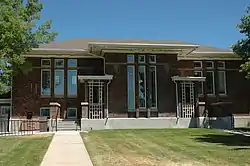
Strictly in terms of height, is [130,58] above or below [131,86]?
above

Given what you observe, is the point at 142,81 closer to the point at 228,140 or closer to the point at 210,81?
the point at 210,81

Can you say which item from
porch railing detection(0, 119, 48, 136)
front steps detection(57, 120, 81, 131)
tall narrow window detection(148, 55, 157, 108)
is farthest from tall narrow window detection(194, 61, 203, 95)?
porch railing detection(0, 119, 48, 136)

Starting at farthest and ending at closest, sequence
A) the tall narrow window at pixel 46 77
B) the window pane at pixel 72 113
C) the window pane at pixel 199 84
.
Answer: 1. the window pane at pixel 199 84
2. the window pane at pixel 72 113
3. the tall narrow window at pixel 46 77

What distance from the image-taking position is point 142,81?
87.8ft

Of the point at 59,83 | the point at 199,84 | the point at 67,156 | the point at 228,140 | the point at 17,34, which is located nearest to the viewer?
the point at 67,156

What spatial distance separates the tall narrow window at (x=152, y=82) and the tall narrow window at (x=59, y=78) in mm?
7307

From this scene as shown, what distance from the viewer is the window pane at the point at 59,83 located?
28.5 metres

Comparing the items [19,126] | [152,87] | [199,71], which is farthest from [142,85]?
[19,126]

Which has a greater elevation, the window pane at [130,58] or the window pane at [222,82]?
the window pane at [130,58]

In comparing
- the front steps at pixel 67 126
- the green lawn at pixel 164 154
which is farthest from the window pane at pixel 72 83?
the green lawn at pixel 164 154

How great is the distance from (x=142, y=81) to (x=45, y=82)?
8.02 m

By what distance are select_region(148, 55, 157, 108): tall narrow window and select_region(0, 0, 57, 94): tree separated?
7.82 m

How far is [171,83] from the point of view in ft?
88.8

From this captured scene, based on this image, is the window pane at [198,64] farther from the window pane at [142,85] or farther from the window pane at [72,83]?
the window pane at [72,83]
